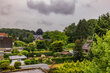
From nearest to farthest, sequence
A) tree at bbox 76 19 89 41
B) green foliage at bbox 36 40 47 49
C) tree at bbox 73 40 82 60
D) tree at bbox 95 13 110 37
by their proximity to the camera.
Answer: tree at bbox 95 13 110 37, tree at bbox 73 40 82 60, green foliage at bbox 36 40 47 49, tree at bbox 76 19 89 41

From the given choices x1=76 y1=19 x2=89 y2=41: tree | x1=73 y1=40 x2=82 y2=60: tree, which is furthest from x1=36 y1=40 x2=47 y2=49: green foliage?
x1=73 y1=40 x2=82 y2=60: tree

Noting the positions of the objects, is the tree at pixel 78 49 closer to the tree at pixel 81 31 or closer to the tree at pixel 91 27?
the tree at pixel 91 27

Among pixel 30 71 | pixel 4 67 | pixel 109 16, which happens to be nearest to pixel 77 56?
pixel 109 16

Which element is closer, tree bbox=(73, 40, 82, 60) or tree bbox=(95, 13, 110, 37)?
tree bbox=(95, 13, 110, 37)

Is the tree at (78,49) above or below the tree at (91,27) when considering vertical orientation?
below

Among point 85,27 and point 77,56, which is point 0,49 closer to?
point 77,56

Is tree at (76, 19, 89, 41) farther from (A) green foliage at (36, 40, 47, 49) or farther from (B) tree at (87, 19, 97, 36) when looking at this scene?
(A) green foliage at (36, 40, 47, 49)

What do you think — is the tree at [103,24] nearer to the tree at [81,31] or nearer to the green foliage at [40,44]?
the green foliage at [40,44]

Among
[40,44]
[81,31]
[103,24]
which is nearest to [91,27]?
[103,24]

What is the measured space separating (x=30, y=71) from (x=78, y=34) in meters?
60.2

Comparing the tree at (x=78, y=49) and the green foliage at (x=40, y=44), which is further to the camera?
the green foliage at (x=40, y=44)

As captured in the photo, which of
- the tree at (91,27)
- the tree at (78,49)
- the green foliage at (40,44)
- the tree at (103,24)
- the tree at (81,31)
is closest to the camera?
the tree at (103,24)

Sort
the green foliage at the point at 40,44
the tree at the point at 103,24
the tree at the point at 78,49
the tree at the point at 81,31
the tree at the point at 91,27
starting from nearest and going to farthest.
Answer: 1. the tree at the point at 103,24
2. the tree at the point at 91,27
3. the tree at the point at 78,49
4. the green foliage at the point at 40,44
5. the tree at the point at 81,31

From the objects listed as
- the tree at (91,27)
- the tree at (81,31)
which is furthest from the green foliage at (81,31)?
the tree at (91,27)
